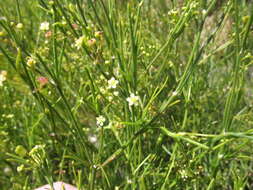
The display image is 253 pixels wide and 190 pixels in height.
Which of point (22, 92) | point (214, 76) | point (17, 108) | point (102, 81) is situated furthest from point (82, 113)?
point (214, 76)

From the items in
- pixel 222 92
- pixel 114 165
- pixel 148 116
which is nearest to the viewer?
pixel 148 116

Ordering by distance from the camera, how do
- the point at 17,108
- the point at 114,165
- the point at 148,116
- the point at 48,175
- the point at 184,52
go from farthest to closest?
the point at 184,52, the point at 17,108, the point at 114,165, the point at 148,116, the point at 48,175

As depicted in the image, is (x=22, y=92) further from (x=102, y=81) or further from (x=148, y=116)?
(x=148, y=116)

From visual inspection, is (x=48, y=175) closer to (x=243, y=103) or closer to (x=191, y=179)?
(x=191, y=179)

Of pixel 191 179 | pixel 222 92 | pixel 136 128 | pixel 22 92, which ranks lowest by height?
pixel 191 179

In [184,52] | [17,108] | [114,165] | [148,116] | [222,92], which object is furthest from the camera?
[184,52]

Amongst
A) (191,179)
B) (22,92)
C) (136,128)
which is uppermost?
(22,92)

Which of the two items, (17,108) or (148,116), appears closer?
(148,116)

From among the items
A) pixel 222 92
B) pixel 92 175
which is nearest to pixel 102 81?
pixel 92 175

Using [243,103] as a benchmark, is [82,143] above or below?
above
